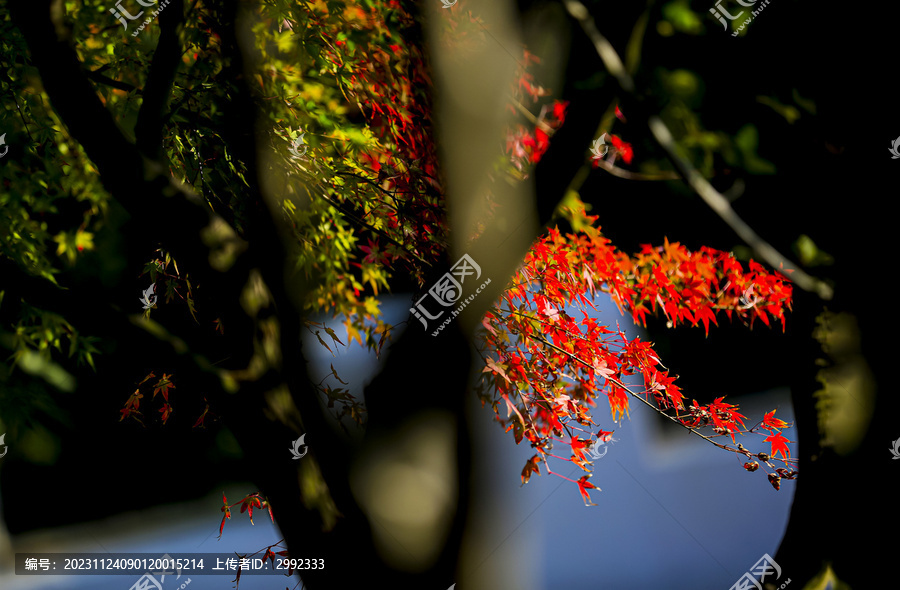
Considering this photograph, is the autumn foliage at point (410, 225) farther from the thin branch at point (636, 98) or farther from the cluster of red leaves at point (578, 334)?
the thin branch at point (636, 98)

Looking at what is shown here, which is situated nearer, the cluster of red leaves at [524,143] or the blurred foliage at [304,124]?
the cluster of red leaves at [524,143]

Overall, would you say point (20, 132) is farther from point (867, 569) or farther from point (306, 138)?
point (867, 569)

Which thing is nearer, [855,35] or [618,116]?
[855,35]

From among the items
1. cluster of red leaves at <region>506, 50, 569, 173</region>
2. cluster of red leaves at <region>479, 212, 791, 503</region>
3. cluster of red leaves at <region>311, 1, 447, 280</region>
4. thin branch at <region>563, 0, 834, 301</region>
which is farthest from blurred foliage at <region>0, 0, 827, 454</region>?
thin branch at <region>563, 0, 834, 301</region>

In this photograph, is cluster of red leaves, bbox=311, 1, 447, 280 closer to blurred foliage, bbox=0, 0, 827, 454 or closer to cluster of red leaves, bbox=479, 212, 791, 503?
blurred foliage, bbox=0, 0, 827, 454

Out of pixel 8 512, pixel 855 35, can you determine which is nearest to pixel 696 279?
pixel 855 35

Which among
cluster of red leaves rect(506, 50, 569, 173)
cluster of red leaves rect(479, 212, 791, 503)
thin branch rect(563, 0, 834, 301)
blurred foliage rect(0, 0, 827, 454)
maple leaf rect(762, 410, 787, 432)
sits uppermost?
thin branch rect(563, 0, 834, 301)

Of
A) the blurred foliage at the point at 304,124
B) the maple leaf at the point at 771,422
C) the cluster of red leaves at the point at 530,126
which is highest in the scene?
the cluster of red leaves at the point at 530,126

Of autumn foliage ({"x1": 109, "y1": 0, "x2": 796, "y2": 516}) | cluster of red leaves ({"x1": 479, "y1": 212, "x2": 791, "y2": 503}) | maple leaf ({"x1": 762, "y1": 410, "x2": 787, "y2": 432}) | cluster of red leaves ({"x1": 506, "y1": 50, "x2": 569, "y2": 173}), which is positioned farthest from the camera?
maple leaf ({"x1": 762, "y1": 410, "x2": 787, "y2": 432})

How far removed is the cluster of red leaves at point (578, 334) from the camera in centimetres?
288

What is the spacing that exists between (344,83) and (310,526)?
79.4 inches

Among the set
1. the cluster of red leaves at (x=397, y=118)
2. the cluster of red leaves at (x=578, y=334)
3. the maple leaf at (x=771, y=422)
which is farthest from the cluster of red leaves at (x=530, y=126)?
the maple leaf at (x=771, y=422)

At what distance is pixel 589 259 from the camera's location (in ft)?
12.3

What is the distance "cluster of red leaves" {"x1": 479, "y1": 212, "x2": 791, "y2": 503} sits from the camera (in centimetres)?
288
